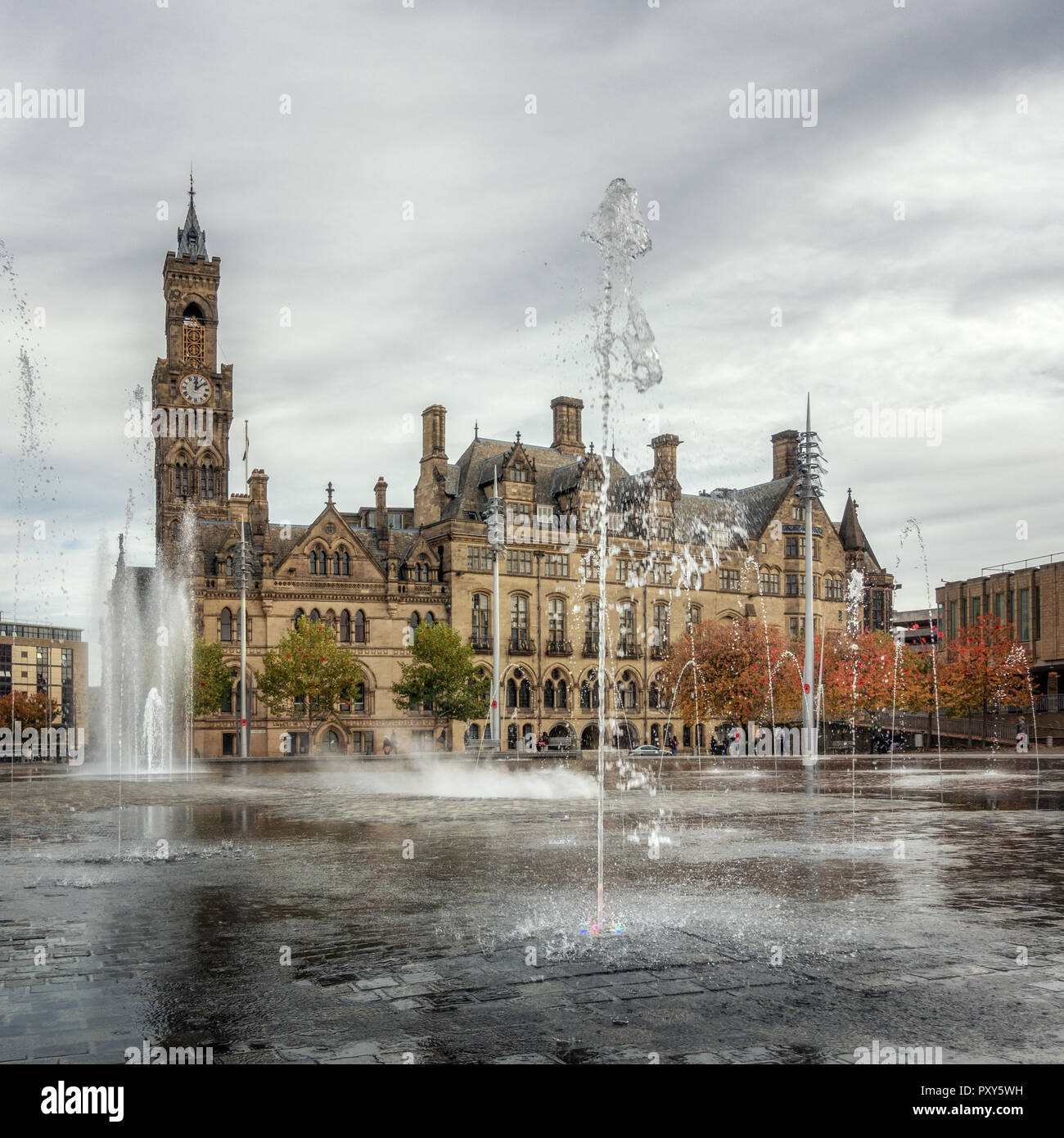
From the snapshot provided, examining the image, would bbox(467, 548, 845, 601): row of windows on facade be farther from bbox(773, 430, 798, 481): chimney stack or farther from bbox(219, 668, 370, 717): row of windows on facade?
bbox(219, 668, 370, 717): row of windows on facade

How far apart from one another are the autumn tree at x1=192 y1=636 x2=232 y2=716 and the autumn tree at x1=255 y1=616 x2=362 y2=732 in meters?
2.14

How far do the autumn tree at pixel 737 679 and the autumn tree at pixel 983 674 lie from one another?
10.1 metres

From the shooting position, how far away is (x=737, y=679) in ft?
193

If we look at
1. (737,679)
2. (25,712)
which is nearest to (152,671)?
(737,679)

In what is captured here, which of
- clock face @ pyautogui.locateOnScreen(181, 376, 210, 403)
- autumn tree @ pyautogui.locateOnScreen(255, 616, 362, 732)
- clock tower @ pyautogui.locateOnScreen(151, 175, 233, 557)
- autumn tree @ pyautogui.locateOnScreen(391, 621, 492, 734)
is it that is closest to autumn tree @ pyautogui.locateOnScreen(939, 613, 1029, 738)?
autumn tree @ pyautogui.locateOnScreen(391, 621, 492, 734)

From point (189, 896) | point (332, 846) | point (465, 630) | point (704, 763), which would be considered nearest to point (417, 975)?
point (189, 896)

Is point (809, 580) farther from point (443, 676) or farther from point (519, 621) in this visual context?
point (519, 621)

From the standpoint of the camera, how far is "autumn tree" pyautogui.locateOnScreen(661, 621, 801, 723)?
58406 mm

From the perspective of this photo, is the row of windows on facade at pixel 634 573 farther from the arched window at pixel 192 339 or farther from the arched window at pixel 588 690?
the arched window at pixel 192 339

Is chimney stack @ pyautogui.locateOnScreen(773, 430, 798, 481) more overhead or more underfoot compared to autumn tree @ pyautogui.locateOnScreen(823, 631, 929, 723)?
more overhead

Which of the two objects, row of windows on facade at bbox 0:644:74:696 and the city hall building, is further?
row of windows on facade at bbox 0:644:74:696

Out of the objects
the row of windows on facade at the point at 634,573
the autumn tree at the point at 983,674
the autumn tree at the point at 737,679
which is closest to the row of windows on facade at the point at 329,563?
the row of windows on facade at the point at 634,573

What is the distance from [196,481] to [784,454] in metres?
46.2

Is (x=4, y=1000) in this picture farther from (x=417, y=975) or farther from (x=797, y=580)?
(x=797, y=580)
